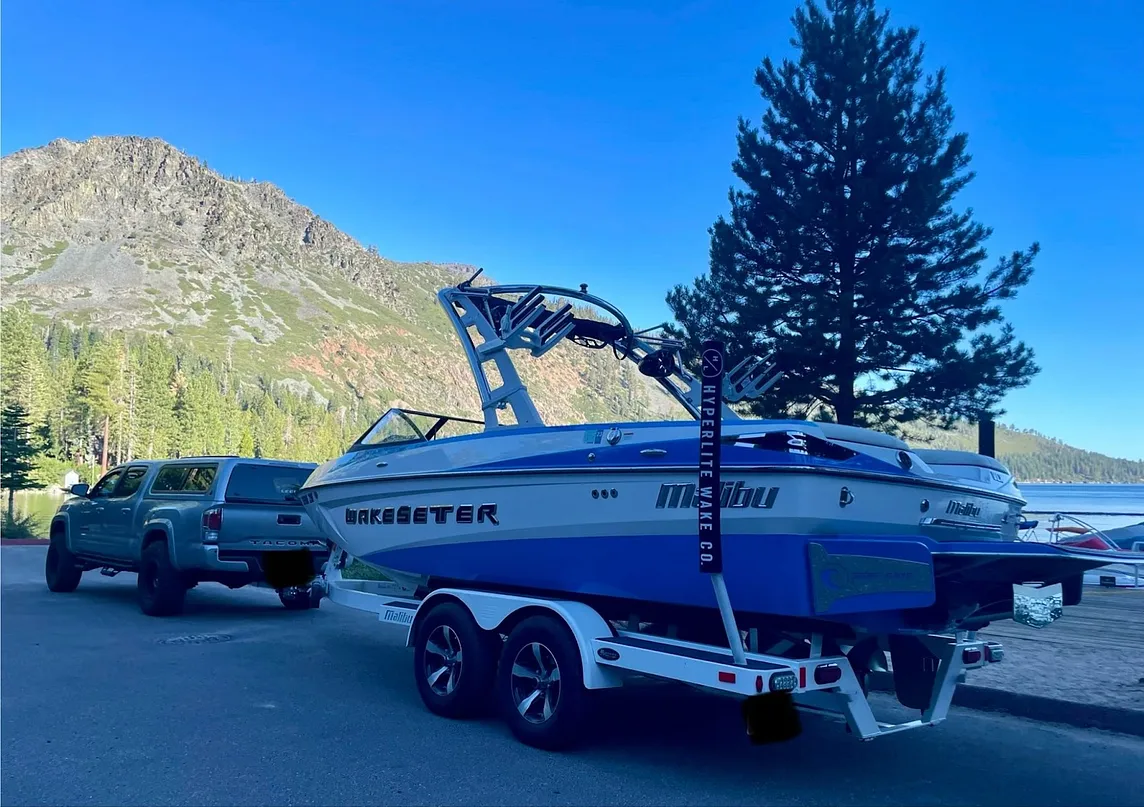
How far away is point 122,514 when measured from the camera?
510 inches

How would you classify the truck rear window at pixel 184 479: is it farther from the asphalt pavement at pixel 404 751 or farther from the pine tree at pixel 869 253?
the pine tree at pixel 869 253

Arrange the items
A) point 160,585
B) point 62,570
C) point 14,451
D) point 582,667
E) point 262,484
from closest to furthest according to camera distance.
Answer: point 582,667
point 160,585
point 262,484
point 62,570
point 14,451

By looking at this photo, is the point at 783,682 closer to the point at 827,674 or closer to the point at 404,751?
the point at 827,674

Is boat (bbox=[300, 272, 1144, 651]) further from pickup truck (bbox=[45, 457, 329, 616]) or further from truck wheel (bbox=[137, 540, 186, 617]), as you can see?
truck wheel (bbox=[137, 540, 186, 617])

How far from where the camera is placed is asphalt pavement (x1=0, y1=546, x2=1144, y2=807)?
17.3 ft

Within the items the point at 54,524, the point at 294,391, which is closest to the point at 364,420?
the point at 294,391

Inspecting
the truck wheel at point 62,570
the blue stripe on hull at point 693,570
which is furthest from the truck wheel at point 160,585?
the blue stripe on hull at point 693,570

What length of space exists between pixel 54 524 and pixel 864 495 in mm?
12898

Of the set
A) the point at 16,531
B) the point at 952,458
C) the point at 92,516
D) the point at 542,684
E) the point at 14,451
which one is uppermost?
the point at 14,451

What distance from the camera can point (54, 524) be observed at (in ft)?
46.9

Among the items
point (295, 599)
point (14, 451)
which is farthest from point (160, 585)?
point (14, 451)

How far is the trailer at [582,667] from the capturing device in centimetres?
524

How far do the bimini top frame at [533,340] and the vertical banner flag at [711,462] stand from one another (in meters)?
2.42

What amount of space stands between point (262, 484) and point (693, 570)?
26.1ft
